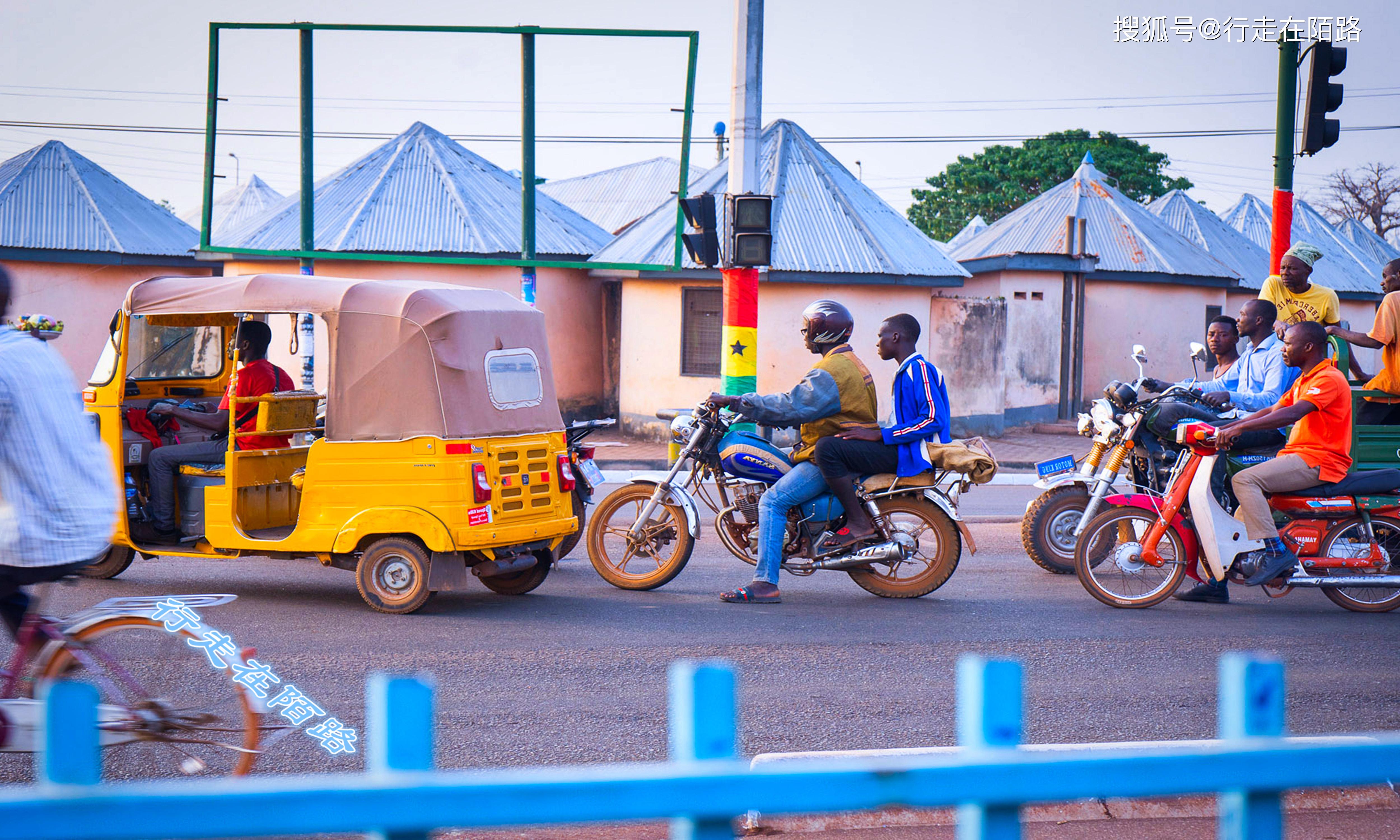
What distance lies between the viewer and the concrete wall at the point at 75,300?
23594mm

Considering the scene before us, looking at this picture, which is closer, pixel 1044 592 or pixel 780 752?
pixel 780 752

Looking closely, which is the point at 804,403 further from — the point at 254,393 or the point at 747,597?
the point at 254,393

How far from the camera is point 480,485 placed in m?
7.24

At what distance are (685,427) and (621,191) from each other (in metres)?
28.5

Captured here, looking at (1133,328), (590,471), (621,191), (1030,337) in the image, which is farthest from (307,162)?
(621,191)

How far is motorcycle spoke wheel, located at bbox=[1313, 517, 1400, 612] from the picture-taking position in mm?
7672

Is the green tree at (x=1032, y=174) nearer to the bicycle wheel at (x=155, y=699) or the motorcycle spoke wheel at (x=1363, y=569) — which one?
the motorcycle spoke wheel at (x=1363, y=569)

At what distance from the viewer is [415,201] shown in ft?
72.9

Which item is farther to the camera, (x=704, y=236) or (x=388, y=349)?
(x=704, y=236)

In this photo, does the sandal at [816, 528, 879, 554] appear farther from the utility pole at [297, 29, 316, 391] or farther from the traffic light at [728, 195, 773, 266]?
the utility pole at [297, 29, 316, 391]

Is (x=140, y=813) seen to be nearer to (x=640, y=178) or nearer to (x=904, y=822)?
(x=904, y=822)

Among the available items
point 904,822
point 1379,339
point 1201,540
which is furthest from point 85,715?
point 1379,339

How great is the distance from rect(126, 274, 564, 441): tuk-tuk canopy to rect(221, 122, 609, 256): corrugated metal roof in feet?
44.9

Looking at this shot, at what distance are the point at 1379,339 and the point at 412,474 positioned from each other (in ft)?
23.5
